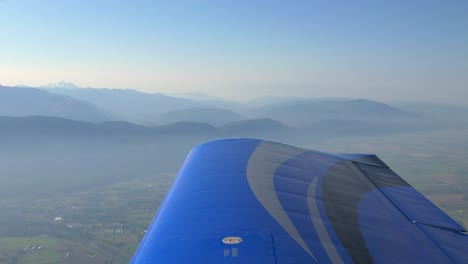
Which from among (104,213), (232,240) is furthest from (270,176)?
(104,213)

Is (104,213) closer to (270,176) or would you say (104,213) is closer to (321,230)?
(270,176)

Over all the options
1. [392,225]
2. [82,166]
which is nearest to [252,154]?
[392,225]

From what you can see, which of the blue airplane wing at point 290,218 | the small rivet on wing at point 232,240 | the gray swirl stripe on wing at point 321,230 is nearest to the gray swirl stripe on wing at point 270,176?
the blue airplane wing at point 290,218

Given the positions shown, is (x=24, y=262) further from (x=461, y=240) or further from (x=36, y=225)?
(x=461, y=240)

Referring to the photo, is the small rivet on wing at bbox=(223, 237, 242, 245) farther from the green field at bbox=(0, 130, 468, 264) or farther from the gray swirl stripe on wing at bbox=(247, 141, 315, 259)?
the green field at bbox=(0, 130, 468, 264)

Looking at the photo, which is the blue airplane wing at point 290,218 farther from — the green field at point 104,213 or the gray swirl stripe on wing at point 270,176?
the green field at point 104,213

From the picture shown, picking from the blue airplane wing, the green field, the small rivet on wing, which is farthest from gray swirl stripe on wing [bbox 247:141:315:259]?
the green field
